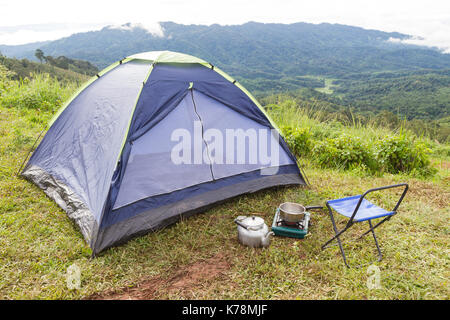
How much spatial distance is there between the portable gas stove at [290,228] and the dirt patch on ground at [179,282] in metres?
0.71

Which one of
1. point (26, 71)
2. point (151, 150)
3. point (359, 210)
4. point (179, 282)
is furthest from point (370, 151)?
point (26, 71)

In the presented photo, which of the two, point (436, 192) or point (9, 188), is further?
point (436, 192)

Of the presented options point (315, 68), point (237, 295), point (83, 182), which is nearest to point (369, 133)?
point (237, 295)

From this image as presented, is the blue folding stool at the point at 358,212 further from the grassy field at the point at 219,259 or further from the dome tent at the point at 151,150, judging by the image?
the dome tent at the point at 151,150

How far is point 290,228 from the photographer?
3193mm

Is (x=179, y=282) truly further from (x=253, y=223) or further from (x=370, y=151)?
(x=370, y=151)

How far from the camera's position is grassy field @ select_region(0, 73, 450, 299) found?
2471 mm

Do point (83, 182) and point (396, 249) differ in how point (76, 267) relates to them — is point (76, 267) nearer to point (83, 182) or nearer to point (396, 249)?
point (83, 182)

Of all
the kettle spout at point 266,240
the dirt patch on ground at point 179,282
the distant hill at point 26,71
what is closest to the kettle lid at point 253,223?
the kettle spout at point 266,240

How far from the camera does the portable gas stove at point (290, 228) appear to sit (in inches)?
124

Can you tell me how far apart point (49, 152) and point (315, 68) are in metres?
174
